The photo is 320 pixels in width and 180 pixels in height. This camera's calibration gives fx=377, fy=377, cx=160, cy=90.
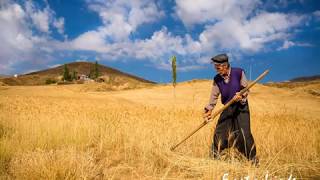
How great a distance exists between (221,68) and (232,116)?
698mm

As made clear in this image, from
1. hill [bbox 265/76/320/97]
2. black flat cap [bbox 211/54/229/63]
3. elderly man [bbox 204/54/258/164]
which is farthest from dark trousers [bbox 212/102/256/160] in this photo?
hill [bbox 265/76/320/97]

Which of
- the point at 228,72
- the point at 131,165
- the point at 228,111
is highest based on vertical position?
the point at 228,72

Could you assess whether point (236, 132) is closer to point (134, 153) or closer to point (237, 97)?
point (237, 97)

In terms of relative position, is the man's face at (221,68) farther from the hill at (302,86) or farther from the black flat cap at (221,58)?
the hill at (302,86)

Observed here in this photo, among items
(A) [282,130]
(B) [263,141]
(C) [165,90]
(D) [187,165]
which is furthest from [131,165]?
(C) [165,90]

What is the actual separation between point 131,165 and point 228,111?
5.09ft

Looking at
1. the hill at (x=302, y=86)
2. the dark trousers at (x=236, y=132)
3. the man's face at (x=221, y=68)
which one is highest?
the hill at (x=302, y=86)

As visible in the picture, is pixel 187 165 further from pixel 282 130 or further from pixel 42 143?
pixel 282 130

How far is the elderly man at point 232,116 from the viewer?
5098 mm

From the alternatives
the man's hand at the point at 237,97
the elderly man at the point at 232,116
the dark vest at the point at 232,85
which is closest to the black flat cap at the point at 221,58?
the elderly man at the point at 232,116

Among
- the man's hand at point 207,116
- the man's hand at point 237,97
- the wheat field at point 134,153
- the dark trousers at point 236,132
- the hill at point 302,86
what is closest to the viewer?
the wheat field at point 134,153

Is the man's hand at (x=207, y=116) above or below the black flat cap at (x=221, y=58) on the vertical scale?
below

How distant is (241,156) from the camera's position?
5191mm

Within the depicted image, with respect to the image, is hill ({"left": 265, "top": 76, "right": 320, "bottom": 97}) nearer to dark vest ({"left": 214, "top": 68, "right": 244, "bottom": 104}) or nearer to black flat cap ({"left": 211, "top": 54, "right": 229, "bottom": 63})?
dark vest ({"left": 214, "top": 68, "right": 244, "bottom": 104})
